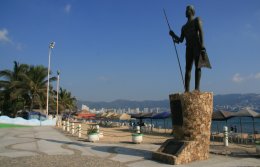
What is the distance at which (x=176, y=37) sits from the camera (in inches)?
489

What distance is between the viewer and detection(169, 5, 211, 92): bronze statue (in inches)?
452

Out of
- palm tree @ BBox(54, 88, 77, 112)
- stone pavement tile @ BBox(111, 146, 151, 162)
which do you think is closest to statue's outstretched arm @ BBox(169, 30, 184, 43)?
stone pavement tile @ BBox(111, 146, 151, 162)

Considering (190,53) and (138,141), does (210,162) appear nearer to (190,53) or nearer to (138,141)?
(190,53)

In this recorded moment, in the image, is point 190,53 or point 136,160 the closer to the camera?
point 136,160

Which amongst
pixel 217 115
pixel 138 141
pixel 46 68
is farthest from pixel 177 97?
pixel 46 68

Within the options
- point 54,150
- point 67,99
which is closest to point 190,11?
point 54,150

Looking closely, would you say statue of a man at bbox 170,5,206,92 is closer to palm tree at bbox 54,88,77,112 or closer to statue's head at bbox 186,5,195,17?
statue's head at bbox 186,5,195,17

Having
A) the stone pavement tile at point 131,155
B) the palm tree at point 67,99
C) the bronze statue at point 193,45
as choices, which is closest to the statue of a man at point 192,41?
the bronze statue at point 193,45

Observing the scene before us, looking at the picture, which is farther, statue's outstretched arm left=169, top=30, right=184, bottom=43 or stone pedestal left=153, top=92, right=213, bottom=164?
statue's outstretched arm left=169, top=30, right=184, bottom=43

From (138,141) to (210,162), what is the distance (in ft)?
21.9

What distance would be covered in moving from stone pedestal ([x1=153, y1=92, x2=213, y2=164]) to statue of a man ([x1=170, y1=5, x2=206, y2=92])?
766 mm

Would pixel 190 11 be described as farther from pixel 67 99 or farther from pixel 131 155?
pixel 67 99

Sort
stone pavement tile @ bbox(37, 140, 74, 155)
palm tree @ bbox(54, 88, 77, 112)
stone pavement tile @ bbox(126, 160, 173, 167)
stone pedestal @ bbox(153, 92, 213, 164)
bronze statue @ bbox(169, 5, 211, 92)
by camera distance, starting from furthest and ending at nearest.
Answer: palm tree @ bbox(54, 88, 77, 112) < stone pavement tile @ bbox(37, 140, 74, 155) < bronze statue @ bbox(169, 5, 211, 92) < stone pedestal @ bbox(153, 92, 213, 164) < stone pavement tile @ bbox(126, 160, 173, 167)

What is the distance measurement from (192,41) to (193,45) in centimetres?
15
